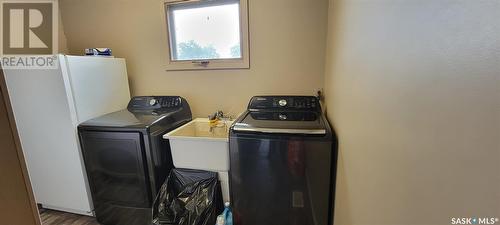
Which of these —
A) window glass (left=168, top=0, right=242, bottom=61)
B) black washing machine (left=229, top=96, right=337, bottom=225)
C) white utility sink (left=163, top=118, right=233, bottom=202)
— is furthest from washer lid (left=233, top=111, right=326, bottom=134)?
window glass (left=168, top=0, right=242, bottom=61)

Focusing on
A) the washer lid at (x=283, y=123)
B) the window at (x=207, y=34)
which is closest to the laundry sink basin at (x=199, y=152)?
the washer lid at (x=283, y=123)

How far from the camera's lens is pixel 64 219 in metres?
1.95

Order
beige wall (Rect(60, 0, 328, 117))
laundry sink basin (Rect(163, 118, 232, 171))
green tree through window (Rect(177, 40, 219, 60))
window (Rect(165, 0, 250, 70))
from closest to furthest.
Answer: laundry sink basin (Rect(163, 118, 232, 171)) < beige wall (Rect(60, 0, 328, 117)) < window (Rect(165, 0, 250, 70)) < green tree through window (Rect(177, 40, 219, 60))

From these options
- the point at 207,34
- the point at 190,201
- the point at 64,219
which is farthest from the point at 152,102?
the point at 64,219

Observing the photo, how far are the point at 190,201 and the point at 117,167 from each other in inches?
25.2

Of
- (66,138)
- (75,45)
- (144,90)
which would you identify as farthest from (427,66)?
Answer: (75,45)

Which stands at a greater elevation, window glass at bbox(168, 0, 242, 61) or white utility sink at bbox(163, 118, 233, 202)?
window glass at bbox(168, 0, 242, 61)

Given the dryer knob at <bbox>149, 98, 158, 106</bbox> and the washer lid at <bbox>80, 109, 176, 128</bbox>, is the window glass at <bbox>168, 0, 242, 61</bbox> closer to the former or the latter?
the dryer knob at <bbox>149, 98, 158, 106</bbox>

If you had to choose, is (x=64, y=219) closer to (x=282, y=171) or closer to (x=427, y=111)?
(x=282, y=171)

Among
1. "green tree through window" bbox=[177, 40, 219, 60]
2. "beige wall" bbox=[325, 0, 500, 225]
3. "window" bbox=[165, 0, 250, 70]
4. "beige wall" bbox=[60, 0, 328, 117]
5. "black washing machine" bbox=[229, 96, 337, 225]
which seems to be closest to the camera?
"beige wall" bbox=[325, 0, 500, 225]

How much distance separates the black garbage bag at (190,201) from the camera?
63.9 inches

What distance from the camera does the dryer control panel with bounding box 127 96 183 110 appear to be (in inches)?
84.4

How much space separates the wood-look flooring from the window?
5.22 feet

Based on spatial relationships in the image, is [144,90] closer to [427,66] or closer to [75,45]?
[75,45]
